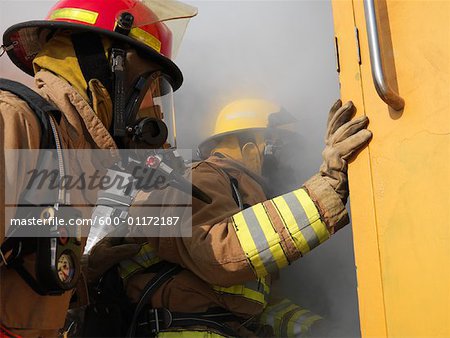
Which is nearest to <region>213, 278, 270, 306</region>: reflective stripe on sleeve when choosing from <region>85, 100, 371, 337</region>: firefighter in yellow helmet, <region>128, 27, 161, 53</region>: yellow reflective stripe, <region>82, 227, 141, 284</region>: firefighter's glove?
<region>85, 100, 371, 337</region>: firefighter in yellow helmet

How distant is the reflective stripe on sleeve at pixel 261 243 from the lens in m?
2.06

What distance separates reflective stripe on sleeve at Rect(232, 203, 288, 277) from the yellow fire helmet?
1531mm

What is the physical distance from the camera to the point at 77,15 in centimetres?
225

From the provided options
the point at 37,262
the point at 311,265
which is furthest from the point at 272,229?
the point at 311,265

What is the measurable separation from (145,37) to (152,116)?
360mm

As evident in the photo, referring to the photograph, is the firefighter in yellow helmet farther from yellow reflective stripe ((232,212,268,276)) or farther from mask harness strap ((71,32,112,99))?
mask harness strap ((71,32,112,99))

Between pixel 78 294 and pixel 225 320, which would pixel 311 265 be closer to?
pixel 225 320

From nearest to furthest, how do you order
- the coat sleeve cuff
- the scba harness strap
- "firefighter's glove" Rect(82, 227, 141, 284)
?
the scba harness strap < the coat sleeve cuff < "firefighter's glove" Rect(82, 227, 141, 284)

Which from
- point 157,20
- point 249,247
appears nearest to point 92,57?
point 157,20

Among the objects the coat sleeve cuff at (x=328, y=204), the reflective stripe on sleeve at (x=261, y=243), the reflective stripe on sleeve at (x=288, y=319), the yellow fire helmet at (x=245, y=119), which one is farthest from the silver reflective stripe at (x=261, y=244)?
the yellow fire helmet at (x=245, y=119)

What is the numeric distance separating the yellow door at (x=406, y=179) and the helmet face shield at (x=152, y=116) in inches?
35.7

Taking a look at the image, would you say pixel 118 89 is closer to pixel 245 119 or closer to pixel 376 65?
pixel 376 65

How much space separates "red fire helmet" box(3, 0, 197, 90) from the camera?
213cm

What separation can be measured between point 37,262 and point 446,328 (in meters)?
1.11
